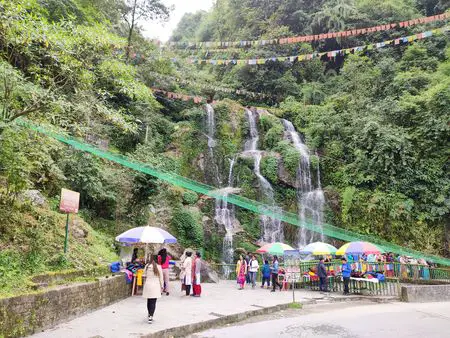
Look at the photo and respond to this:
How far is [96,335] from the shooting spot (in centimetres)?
523

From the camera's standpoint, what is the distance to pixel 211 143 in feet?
77.0

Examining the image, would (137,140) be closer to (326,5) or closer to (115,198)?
(115,198)

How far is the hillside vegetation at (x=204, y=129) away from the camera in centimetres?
728

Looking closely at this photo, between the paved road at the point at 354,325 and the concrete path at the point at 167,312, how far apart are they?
752 millimetres

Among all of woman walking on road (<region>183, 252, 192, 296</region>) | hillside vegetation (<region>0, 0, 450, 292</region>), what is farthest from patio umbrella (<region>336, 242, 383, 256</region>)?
hillside vegetation (<region>0, 0, 450, 292</region>)

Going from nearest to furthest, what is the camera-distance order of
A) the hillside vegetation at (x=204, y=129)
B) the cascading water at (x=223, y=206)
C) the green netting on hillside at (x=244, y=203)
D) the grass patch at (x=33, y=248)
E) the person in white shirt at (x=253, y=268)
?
the grass patch at (x=33, y=248) → the hillside vegetation at (x=204, y=129) → the person in white shirt at (x=253, y=268) → the green netting on hillside at (x=244, y=203) → the cascading water at (x=223, y=206)

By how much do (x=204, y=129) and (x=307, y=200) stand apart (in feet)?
28.1

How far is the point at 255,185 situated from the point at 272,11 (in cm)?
2226

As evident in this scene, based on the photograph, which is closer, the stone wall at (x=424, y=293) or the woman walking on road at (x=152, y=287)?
the woman walking on road at (x=152, y=287)

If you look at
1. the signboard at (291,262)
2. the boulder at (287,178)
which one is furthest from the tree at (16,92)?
the boulder at (287,178)

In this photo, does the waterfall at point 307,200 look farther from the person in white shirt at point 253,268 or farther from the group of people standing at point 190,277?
the group of people standing at point 190,277

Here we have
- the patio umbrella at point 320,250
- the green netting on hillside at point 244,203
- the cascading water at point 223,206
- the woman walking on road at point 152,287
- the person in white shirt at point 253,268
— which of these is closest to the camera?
the woman walking on road at point 152,287

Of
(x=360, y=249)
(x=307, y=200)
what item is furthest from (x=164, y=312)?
(x=307, y=200)

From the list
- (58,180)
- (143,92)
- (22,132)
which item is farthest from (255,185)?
(22,132)
